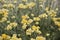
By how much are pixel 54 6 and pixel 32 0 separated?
434 mm

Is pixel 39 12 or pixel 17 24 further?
pixel 39 12

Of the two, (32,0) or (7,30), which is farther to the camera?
(32,0)

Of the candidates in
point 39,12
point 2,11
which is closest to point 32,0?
point 39,12

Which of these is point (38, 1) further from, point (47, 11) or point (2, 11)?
point (2, 11)

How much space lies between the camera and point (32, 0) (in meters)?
3.72

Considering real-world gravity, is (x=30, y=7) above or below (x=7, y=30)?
above

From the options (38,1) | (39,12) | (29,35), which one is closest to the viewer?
(29,35)

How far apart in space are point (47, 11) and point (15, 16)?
502mm

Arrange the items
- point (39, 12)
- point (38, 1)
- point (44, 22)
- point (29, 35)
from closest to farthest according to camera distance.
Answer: point (29, 35) → point (44, 22) → point (39, 12) → point (38, 1)

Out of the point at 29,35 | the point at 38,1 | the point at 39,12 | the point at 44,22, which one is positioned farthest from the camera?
the point at 38,1

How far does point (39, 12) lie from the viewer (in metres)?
3.38

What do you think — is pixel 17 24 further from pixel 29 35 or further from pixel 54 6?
pixel 54 6

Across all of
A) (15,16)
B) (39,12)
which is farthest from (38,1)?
(15,16)

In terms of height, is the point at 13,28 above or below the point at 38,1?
below
